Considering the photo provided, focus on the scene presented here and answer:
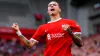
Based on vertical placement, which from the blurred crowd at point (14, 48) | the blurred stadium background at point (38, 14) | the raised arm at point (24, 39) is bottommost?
the blurred crowd at point (14, 48)

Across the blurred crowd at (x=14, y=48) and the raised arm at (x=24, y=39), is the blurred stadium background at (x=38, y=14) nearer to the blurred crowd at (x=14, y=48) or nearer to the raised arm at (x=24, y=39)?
the blurred crowd at (x=14, y=48)

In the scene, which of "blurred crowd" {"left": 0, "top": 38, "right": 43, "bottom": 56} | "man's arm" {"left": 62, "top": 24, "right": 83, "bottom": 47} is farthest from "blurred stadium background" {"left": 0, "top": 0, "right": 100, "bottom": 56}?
"man's arm" {"left": 62, "top": 24, "right": 83, "bottom": 47}

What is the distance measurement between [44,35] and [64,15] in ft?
62.7

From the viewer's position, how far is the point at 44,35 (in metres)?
4.65

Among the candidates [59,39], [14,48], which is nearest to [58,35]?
[59,39]

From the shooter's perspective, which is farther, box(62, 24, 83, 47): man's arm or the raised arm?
the raised arm

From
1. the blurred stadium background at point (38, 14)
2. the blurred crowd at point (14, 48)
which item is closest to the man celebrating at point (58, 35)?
the blurred crowd at point (14, 48)

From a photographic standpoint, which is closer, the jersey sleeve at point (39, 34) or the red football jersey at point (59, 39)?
the red football jersey at point (59, 39)

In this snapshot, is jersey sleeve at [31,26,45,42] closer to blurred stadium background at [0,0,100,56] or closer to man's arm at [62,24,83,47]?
man's arm at [62,24,83,47]

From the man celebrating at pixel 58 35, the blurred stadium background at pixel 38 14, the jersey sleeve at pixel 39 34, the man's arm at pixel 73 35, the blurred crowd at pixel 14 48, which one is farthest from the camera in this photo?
the blurred stadium background at pixel 38 14

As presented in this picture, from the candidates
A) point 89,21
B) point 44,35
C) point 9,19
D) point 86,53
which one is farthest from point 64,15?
point 44,35

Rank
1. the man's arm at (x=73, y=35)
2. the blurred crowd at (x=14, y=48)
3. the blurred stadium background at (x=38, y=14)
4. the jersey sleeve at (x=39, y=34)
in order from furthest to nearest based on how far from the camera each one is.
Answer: the blurred stadium background at (x=38, y=14) < the blurred crowd at (x=14, y=48) < the jersey sleeve at (x=39, y=34) < the man's arm at (x=73, y=35)

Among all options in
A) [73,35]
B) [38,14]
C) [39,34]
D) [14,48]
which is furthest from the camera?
[38,14]

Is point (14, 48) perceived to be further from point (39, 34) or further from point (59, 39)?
point (59, 39)
